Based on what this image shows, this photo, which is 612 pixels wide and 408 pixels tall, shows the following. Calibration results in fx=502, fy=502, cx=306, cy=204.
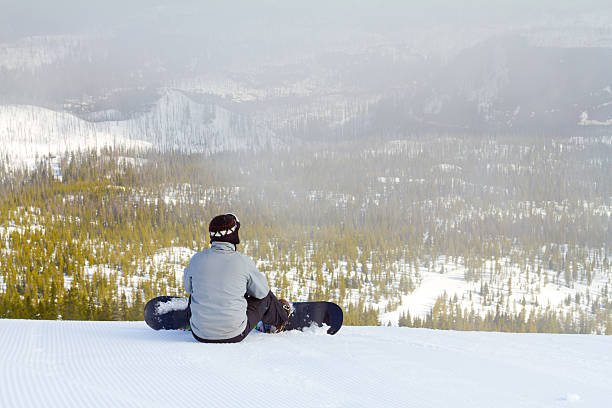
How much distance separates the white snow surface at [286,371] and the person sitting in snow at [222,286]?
0.23 meters

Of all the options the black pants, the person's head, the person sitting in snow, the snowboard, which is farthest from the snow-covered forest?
→ the person's head

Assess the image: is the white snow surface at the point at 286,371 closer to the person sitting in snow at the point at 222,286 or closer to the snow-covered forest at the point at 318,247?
the person sitting in snow at the point at 222,286

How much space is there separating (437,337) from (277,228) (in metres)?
144

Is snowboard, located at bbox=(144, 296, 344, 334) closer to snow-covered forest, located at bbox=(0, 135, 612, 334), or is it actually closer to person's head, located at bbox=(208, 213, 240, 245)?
person's head, located at bbox=(208, 213, 240, 245)

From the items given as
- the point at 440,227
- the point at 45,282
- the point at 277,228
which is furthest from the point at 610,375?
the point at 440,227

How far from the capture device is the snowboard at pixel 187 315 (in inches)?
280

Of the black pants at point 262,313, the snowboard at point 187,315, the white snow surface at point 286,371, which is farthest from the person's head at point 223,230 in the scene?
→ the snowboard at point 187,315

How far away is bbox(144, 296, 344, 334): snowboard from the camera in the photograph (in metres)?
7.11

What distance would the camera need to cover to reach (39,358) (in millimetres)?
4781

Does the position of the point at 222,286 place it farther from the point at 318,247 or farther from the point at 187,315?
the point at 318,247

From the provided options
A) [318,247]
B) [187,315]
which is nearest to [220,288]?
[187,315]

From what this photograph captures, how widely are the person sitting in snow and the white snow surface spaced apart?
23 cm

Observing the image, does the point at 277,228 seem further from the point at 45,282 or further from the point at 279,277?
the point at 45,282

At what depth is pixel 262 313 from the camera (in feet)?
21.9
